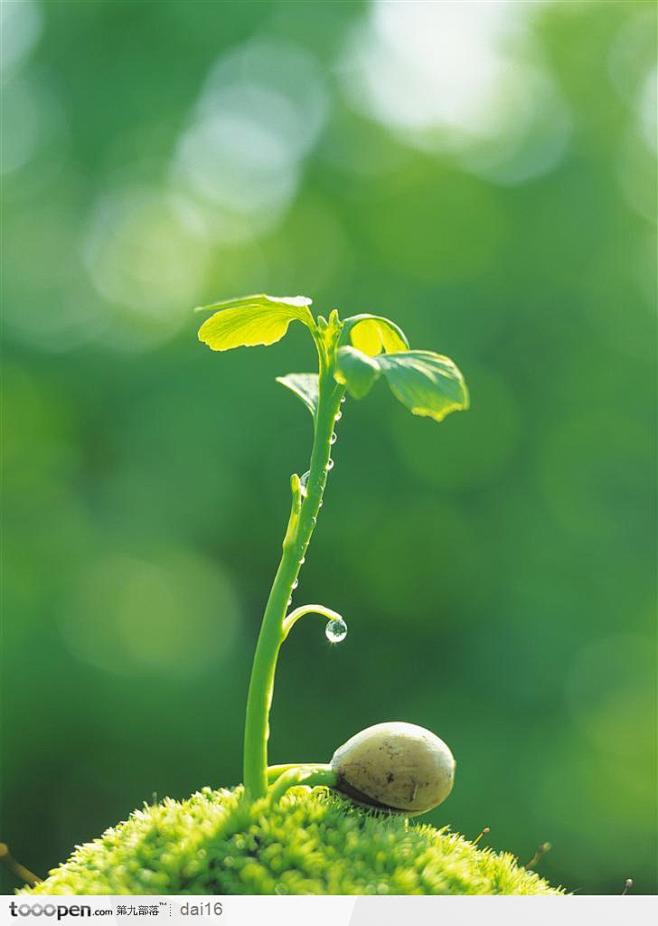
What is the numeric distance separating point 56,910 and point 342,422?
3420 mm

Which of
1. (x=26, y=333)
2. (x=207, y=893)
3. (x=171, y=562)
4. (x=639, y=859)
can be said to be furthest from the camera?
(x=26, y=333)

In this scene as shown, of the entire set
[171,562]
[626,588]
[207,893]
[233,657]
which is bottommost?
[207,893]

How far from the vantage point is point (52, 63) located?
451 cm

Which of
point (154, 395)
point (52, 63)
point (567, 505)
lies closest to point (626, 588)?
point (567, 505)

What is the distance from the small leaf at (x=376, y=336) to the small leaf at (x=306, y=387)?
3 centimetres

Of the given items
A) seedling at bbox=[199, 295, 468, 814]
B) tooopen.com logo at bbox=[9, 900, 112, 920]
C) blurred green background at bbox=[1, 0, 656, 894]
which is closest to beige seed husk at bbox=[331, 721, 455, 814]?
seedling at bbox=[199, 295, 468, 814]

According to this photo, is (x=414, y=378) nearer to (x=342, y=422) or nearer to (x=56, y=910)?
(x=56, y=910)

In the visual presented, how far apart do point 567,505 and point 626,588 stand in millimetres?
402

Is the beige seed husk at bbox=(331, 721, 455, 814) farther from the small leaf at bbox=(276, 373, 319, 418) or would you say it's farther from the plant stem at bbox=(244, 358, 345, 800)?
the small leaf at bbox=(276, 373, 319, 418)

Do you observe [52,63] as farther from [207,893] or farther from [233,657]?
[207,893]

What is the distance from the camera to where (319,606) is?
517mm

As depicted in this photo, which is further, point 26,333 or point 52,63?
point 52,63

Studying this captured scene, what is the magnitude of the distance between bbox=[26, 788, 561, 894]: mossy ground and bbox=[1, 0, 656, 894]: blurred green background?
3129 mm

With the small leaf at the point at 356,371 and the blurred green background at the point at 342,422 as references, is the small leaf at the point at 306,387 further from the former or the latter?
the blurred green background at the point at 342,422
